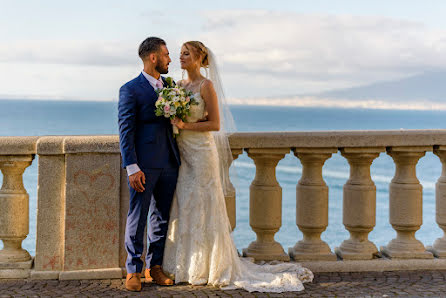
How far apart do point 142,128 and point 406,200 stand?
250cm

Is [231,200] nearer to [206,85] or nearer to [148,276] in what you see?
[148,276]

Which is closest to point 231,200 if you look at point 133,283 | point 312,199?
point 312,199

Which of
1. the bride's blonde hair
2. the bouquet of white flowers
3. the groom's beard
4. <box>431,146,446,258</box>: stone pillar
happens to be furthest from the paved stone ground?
the bride's blonde hair

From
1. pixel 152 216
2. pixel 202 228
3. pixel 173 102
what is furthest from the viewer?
pixel 152 216

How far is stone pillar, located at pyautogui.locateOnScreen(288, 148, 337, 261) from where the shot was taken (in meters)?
5.45

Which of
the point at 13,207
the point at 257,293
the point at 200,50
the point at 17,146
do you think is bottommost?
the point at 257,293

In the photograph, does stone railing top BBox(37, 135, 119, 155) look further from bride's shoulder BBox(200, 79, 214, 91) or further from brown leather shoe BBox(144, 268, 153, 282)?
brown leather shoe BBox(144, 268, 153, 282)

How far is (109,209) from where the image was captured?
202 inches

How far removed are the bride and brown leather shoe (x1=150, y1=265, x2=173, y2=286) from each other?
0.24 feet

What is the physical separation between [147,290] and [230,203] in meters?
1.10

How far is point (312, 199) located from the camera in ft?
17.9

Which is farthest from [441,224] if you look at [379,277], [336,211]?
[336,211]

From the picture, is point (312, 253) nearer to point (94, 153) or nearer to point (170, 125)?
point (170, 125)

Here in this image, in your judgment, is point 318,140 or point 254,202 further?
point 254,202
